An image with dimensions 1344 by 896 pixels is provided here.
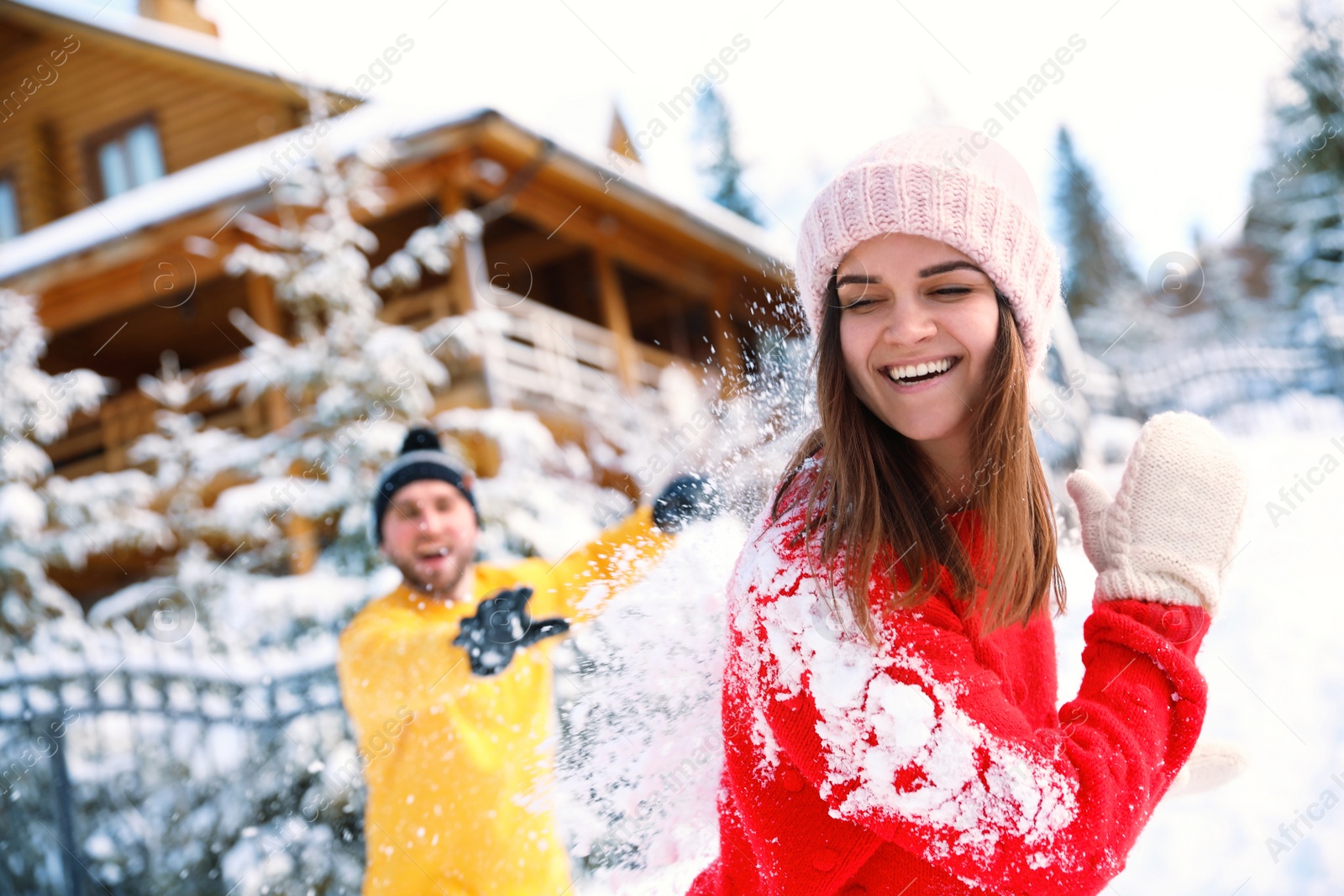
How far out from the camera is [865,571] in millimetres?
1033

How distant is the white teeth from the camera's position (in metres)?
1.16

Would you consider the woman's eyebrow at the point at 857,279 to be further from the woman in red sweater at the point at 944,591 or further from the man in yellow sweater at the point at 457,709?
the man in yellow sweater at the point at 457,709

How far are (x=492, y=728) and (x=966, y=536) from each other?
5.34 ft

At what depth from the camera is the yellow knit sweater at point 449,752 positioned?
220cm

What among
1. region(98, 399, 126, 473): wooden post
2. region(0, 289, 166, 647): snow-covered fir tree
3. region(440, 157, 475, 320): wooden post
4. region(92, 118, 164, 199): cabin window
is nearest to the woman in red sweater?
region(0, 289, 166, 647): snow-covered fir tree

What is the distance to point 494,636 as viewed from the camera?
2.44m

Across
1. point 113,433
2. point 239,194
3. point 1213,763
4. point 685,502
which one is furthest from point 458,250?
point 1213,763

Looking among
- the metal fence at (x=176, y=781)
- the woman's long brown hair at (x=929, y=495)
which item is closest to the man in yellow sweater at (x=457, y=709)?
the woman's long brown hair at (x=929, y=495)

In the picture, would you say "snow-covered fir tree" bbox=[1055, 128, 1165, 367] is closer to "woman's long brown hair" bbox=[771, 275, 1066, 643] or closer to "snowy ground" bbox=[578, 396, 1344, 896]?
"snowy ground" bbox=[578, 396, 1344, 896]

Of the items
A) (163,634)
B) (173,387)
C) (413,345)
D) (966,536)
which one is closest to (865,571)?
(966,536)

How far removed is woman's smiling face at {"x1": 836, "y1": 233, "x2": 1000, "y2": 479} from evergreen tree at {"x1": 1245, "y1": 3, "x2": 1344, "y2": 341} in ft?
54.6

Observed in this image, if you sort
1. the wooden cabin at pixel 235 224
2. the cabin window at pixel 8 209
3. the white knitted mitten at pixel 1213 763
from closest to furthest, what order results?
the white knitted mitten at pixel 1213 763, the wooden cabin at pixel 235 224, the cabin window at pixel 8 209

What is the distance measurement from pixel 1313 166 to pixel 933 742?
2287cm

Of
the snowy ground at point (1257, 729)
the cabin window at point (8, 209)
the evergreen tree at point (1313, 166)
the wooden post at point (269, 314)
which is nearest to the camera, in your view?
the snowy ground at point (1257, 729)
